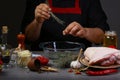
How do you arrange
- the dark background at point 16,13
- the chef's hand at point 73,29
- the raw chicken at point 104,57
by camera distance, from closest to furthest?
the raw chicken at point 104,57 < the chef's hand at point 73,29 < the dark background at point 16,13

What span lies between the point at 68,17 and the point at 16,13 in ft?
3.31

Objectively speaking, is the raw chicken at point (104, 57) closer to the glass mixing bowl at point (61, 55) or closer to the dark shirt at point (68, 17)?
the glass mixing bowl at point (61, 55)

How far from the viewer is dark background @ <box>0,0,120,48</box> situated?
2744 millimetres

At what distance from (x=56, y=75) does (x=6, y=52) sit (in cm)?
24

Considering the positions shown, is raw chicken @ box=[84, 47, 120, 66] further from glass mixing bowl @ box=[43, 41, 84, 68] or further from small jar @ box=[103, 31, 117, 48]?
small jar @ box=[103, 31, 117, 48]

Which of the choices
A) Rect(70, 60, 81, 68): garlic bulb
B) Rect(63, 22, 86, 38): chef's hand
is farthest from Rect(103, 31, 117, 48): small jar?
Rect(70, 60, 81, 68): garlic bulb

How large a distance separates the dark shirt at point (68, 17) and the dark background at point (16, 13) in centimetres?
82

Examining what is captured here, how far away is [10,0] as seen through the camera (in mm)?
2781

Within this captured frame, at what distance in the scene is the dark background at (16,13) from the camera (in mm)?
2744

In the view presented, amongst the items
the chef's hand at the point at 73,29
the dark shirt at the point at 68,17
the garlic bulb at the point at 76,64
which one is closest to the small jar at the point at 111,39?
the chef's hand at the point at 73,29

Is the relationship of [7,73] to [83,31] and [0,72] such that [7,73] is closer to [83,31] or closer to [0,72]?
[0,72]

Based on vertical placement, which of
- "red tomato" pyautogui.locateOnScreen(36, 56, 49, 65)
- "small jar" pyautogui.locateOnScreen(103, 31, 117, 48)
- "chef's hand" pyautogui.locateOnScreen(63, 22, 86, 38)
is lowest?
"red tomato" pyautogui.locateOnScreen(36, 56, 49, 65)

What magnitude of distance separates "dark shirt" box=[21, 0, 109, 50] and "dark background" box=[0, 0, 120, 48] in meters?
0.82

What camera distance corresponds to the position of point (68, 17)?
1.89 m
